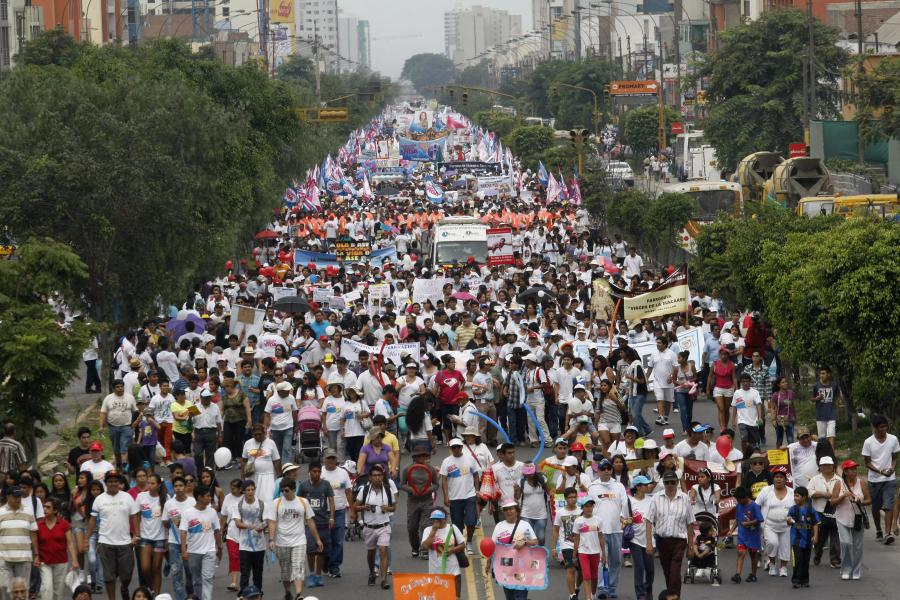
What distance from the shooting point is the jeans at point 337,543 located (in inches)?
613

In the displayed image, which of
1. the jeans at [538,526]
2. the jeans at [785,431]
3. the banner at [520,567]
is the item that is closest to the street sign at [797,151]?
the jeans at [785,431]

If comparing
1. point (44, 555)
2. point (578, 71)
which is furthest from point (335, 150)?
point (44, 555)

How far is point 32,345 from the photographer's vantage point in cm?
1834

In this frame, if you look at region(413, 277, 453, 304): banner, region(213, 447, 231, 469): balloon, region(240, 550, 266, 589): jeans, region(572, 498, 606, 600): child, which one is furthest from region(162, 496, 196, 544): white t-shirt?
region(413, 277, 453, 304): banner

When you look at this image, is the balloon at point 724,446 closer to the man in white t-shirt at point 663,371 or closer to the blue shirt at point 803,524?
the blue shirt at point 803,524

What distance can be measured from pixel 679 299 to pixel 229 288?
35.4ft

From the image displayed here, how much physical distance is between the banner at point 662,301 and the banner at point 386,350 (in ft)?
13.3

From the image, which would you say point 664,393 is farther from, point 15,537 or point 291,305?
point 15,537

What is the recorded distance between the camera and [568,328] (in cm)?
2650

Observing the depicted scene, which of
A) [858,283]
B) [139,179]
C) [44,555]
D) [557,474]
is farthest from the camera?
[139,179]

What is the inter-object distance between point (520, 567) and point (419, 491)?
103 inches

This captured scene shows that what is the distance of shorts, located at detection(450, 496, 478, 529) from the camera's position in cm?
1609

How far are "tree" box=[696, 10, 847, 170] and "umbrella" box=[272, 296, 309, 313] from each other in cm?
3849

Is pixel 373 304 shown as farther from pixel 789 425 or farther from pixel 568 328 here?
pixel 789 425
